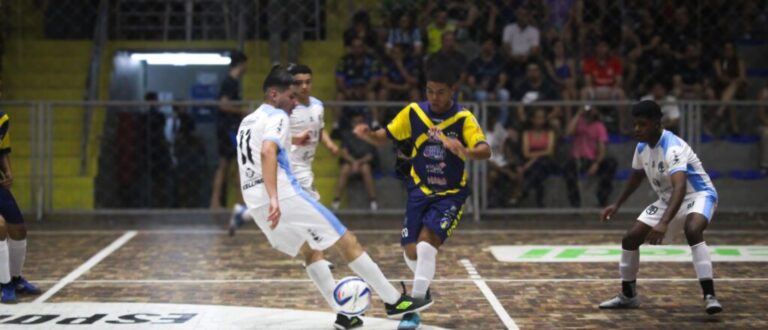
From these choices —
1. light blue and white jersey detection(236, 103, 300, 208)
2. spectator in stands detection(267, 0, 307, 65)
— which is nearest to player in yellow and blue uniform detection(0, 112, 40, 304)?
light blue and white jersey detection(236, 103, 300, 208)

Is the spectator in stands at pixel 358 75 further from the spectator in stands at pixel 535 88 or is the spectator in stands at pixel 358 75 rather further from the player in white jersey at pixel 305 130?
the player in white jersey at pixel 305 130

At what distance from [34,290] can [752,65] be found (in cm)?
1334

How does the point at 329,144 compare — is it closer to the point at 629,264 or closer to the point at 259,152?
the point at 259,152

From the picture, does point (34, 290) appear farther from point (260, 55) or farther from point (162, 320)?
point (260, 55)

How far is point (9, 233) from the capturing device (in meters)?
9.68

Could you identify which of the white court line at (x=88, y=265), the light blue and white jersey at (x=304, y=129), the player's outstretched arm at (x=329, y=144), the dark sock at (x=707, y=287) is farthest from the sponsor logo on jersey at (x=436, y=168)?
the white court line at (x=88, y=265)

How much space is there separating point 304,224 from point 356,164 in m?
8.21

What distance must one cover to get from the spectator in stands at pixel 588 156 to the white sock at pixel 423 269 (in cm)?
803

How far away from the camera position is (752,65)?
19.3 m

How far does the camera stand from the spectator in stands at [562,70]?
17.2m

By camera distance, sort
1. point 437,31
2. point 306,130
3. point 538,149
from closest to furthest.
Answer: point 306,130 → point 538,149 → point 437,31

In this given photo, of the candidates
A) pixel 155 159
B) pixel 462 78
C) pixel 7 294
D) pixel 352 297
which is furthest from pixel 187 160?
pixel 352 297

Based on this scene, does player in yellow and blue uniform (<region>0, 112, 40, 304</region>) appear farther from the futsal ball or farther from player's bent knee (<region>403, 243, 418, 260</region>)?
player's bent knee (<region>403, 243, 418, 260</region>)

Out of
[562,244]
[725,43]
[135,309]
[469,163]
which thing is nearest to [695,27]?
[725,43]
